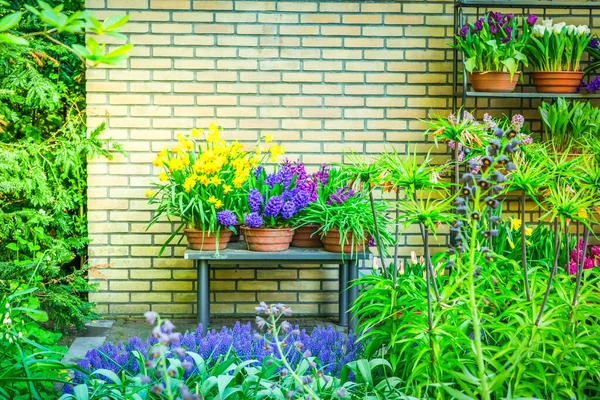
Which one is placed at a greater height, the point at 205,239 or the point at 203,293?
the point at 205,239

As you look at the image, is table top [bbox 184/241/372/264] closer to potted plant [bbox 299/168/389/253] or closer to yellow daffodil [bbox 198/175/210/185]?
potted plant [bbox 299/168/389/253]

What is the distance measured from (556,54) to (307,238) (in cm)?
178

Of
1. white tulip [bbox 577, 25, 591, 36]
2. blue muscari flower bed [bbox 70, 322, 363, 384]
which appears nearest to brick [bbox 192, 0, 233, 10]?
white tulip [bbox 577, 25, 591, 36]

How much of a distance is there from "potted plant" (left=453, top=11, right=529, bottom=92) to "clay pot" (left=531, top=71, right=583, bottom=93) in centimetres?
15

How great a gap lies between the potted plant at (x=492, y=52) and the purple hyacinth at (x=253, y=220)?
1.47 meters

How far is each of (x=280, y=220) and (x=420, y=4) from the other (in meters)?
1.61

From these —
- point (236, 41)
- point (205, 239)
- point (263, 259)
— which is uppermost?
point (236, 41)

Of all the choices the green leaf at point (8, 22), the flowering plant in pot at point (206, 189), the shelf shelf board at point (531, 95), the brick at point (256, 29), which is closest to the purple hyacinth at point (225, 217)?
the flowering plant in pot at point (206, 189)

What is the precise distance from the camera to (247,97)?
168 inches

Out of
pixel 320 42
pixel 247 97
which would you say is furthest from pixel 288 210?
pixel 320 42

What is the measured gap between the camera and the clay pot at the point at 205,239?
374 cm

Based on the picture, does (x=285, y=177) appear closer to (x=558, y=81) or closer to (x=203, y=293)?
(x=203, y=293)

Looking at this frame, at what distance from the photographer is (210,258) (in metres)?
3.71

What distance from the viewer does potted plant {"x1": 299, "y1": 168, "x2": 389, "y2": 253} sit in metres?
3.66
